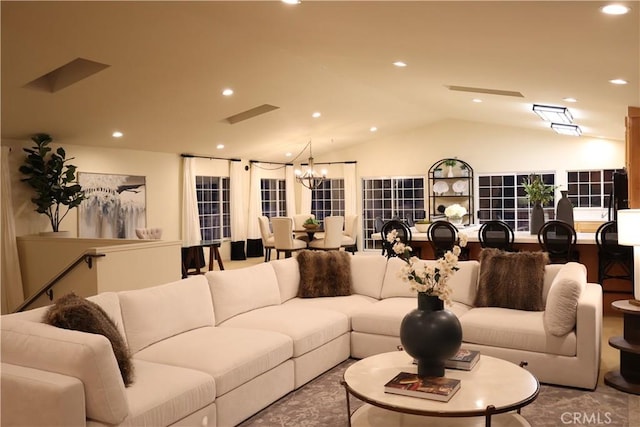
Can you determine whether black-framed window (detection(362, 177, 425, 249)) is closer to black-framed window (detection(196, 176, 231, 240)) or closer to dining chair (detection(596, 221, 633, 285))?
black-framed window (detection(196, 176, 231, 240))

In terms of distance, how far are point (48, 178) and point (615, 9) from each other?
7.05 metres

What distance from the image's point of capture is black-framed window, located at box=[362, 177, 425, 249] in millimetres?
12344

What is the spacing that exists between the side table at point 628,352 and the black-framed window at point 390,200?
8433 mm

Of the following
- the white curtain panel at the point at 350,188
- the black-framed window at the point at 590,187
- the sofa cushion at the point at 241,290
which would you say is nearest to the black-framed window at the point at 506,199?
the black-framed window at the point at 590,187

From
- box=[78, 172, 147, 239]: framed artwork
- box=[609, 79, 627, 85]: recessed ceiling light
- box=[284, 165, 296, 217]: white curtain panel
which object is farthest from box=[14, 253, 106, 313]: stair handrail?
box=[284, 165, 296, 217]: white curtain panel

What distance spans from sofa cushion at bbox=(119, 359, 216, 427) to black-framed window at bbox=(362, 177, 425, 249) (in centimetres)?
978

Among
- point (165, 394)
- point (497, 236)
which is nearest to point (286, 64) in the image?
point (497, 236)

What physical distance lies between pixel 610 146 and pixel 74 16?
959 cm

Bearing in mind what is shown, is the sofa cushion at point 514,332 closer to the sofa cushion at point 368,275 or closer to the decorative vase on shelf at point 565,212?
the sofa cushion at point 368,275

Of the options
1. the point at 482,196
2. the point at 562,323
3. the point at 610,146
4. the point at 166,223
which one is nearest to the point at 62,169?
the point at 166,223

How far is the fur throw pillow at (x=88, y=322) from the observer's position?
8.91ft

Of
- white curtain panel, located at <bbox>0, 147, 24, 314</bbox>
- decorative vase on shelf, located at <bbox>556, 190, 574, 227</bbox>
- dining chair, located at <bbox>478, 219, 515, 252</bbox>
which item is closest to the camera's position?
dining chair, located at <bbox>478, 219, 515, 252</bbox>

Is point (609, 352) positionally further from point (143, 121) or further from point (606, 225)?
point (143, 121)

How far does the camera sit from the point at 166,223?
10.1 metres
